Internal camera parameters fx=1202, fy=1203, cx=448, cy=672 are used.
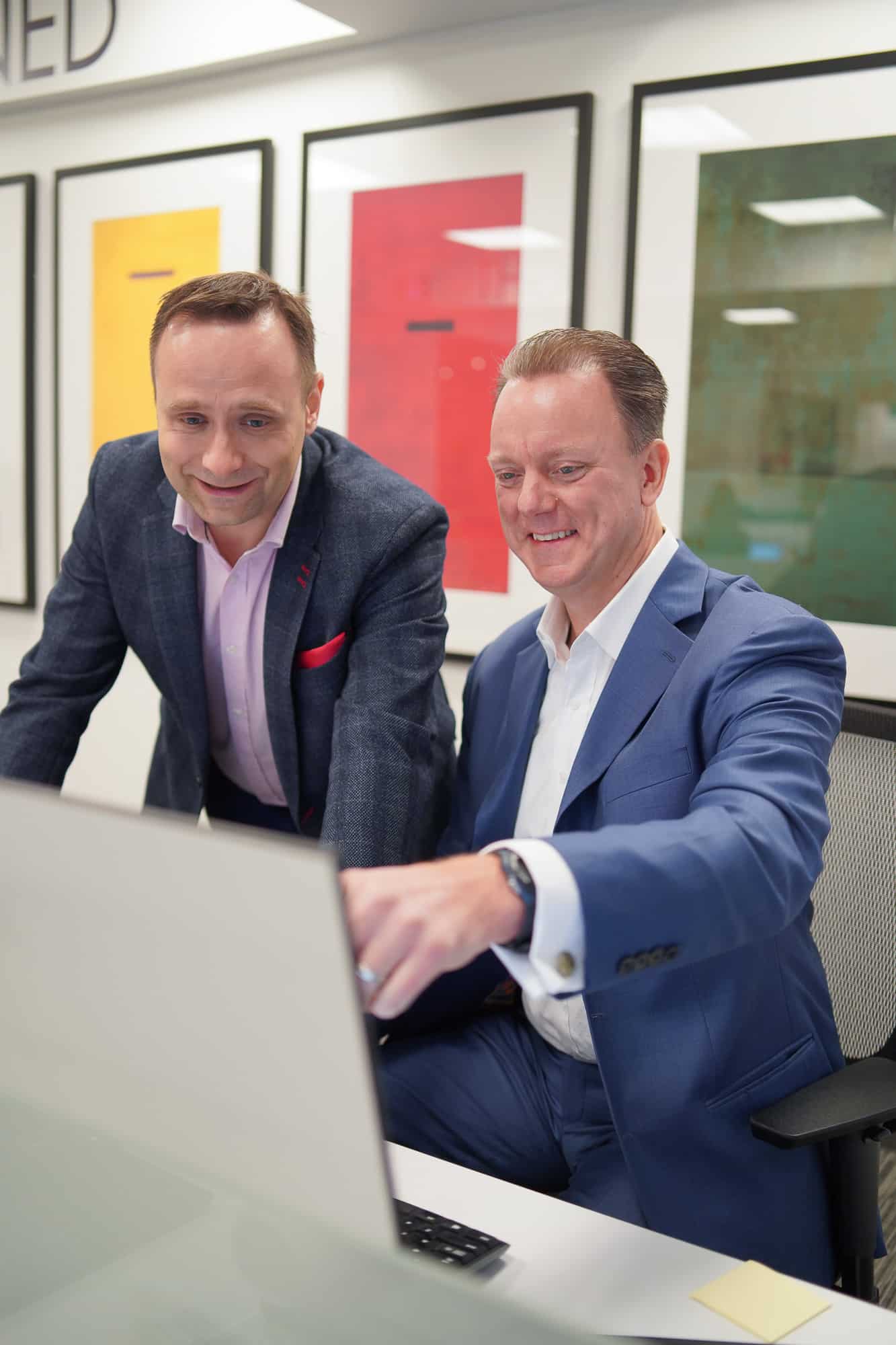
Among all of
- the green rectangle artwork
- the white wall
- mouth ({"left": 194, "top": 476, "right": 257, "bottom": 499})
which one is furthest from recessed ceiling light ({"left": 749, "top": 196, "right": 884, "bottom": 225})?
mouth ({"left": 194, "top": 476, "right": 257, "bottom": 499})

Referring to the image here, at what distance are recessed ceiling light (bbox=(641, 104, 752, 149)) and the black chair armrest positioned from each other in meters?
1.83

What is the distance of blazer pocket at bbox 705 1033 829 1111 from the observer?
128 centimetres

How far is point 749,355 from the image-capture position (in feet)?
7.91

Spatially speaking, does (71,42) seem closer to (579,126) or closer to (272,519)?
(579,126)

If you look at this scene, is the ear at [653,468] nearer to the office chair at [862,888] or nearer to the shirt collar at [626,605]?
the shirt collar at [626,605]

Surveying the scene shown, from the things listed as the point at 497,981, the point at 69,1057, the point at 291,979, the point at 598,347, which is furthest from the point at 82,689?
the point at 291,979

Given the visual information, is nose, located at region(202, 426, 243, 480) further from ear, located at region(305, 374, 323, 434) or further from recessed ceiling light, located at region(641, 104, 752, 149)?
recessed ceiling light, located at region(641, 104, 752, 149)

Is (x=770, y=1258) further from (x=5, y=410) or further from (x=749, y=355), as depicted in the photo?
(x=5, y=410)

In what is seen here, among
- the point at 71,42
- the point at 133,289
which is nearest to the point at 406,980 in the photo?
the point at 133,289

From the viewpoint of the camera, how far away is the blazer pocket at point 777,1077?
4.21 feet

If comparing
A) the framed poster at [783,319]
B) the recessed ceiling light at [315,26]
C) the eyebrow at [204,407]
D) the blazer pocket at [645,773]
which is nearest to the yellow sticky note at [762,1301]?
the blazer pocket at [645,773]

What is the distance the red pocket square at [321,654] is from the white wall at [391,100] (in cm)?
113

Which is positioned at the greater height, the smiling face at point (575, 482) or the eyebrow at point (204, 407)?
the eyebrow at point (204, 407)

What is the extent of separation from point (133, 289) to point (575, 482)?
2.24 metres
